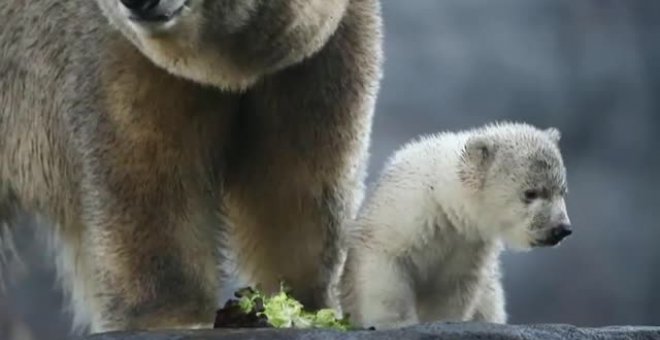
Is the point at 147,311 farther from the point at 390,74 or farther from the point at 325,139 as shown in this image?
the point at 390,74

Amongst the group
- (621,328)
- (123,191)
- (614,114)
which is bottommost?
(621,328)

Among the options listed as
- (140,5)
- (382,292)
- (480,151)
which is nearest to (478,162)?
(480,151)

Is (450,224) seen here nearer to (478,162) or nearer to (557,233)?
(478,162)

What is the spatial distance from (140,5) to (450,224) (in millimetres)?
1430

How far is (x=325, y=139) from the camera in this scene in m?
6.51

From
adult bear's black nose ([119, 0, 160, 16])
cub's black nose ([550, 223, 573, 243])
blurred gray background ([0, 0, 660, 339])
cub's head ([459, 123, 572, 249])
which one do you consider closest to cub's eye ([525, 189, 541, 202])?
cub's head ([459, 123, 572, 249])

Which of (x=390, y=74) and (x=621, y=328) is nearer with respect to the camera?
(x=621, y=328)

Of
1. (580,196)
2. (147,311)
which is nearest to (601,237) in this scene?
(580,196)

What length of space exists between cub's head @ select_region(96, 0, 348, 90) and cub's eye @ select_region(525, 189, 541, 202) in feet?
2.75

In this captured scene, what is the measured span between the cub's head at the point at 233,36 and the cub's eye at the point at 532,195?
84cm

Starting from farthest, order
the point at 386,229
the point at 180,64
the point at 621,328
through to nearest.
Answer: the point at 386,229
the point at 180,64
the point at 621,328

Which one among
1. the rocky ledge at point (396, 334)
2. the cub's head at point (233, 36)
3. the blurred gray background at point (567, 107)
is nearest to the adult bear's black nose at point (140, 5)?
the cub's head at point (233, 36)

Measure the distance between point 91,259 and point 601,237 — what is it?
393 cm

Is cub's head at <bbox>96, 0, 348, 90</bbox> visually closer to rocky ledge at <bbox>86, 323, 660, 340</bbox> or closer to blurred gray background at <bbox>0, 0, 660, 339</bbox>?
rocky ledge at <bbox>86, 323, 660, 340</bbox>
